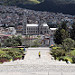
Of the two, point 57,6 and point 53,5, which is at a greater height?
point 53,5

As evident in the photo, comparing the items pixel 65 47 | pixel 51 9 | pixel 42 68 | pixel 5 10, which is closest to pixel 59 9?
pixel 51 9

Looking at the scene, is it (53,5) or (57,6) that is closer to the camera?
(57,6)

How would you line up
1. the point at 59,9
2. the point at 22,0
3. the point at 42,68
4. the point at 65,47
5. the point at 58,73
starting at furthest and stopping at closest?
1. the point at 22,0
2. the point at 59,9
3. the point at 65,47
4. the point at 42,68
5. the point at 58,73

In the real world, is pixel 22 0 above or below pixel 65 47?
above

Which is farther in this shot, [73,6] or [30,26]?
[73,6]

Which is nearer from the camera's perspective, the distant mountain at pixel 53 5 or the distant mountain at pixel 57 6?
the distant mountain at pixel 57 6

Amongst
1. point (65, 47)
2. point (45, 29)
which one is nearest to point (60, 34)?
point (65, 47)

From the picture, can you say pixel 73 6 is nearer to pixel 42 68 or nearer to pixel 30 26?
pixel 30 26

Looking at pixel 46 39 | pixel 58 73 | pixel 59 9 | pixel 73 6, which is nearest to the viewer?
pixel 58 73

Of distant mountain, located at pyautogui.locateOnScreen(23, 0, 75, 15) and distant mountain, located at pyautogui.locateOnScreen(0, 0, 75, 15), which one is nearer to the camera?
distant mountain, located at pyautogui.locateOnScreen(23, 0, 75, 15)
